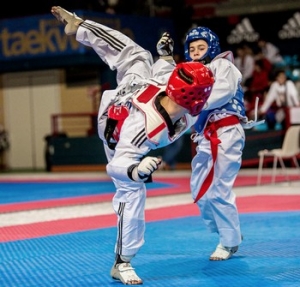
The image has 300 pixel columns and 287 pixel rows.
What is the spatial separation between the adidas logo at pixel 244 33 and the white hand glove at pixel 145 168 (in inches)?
529

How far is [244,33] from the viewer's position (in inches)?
679

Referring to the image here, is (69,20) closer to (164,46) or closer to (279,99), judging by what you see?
(164,46)

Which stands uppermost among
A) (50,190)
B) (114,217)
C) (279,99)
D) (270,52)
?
(270,52)

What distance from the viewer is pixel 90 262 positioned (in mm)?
5164

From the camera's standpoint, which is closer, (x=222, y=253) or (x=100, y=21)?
(x=222, y=253)

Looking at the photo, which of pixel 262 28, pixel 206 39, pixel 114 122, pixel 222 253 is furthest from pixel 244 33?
pixel 114 122

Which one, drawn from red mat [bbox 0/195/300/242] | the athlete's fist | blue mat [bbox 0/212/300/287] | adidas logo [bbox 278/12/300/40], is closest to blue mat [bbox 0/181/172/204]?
red mat [bbox 0/195/300/242]

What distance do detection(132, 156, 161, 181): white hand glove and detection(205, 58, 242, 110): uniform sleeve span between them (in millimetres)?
1102

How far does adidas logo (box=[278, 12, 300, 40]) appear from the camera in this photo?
16.5 meters

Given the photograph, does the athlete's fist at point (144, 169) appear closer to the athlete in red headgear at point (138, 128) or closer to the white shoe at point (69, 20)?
the athlete in red headgear at point (138, 128)

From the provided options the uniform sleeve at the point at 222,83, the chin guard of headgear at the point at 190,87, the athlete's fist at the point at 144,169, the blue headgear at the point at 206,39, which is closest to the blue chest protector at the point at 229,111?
the uniform sleeve at the point at 222,83

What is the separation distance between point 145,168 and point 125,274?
0.74 metres

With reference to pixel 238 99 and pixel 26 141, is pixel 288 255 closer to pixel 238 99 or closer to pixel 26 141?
pixel 238 99

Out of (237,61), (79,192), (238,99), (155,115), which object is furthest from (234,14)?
(155,115)
